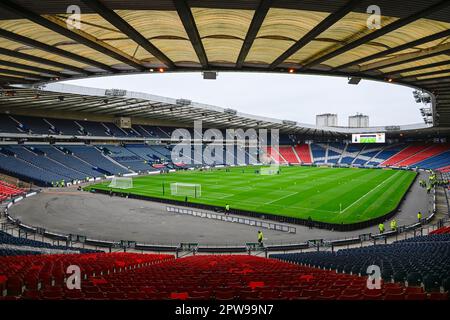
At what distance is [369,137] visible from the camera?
261 ft

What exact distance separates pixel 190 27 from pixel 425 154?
304 feet

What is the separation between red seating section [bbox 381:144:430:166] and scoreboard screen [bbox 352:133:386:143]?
1049 cm

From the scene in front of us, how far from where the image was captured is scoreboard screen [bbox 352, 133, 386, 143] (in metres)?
77.5

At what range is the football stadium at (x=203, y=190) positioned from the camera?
8.03 m

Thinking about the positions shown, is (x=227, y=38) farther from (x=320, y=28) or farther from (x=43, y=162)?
(x=43, y=162)

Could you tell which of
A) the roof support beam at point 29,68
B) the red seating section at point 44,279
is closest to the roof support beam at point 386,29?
the red seating section at point 44,279

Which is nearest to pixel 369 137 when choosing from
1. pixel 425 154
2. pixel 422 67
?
pixel 425 154

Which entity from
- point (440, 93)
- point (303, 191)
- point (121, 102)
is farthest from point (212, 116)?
point (440, 93)

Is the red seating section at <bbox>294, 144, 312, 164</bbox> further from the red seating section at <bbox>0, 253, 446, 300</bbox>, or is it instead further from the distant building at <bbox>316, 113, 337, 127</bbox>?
the red seating section at <bbox>0, 253, 446, 300</bbox>

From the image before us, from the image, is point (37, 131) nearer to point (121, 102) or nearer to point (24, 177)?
point (24, 177)

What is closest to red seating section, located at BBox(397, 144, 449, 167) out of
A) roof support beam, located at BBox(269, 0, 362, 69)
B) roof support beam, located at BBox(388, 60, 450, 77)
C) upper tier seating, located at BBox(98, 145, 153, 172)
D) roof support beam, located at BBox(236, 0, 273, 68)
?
upper tier seating, located at BBox(98, 145, 153, 172)

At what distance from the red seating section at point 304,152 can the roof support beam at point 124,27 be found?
90.2 m

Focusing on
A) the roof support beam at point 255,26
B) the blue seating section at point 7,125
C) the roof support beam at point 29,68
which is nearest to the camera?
the roof support beam at point 255,26

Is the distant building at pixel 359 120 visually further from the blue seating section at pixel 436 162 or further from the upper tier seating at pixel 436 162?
the blue seating section at pixel 436 162
